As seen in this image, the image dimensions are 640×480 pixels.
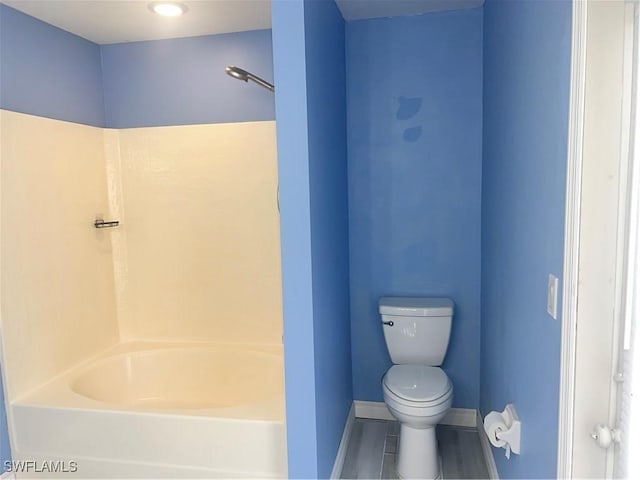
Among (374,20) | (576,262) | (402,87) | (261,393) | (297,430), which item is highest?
(374,20)

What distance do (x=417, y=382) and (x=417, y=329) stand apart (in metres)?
0.33

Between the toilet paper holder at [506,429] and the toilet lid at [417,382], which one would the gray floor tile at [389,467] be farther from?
the toilet paper holder at [506,429]

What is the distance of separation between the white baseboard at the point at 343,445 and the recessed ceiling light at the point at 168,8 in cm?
241

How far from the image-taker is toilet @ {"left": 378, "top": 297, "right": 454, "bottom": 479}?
2.11 meters

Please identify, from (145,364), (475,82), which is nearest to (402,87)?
(475,82)

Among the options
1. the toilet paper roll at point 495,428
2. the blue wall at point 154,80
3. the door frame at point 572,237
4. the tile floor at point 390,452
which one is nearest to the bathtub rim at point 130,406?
the tile floor at point 390,452

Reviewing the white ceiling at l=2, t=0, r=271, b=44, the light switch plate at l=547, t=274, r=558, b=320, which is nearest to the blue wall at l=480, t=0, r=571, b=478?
the light switch plate at l=547, t=274, r=558, b=320

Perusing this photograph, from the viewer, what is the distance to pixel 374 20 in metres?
2.53

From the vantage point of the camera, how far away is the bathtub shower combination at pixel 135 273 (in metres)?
2.25

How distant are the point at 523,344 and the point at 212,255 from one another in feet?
6.40

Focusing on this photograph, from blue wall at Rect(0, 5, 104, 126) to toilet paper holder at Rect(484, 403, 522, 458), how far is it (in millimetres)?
2650

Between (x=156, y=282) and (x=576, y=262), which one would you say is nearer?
(x=576, y=262)

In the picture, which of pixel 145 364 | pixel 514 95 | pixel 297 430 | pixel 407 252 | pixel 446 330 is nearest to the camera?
pixel 514 95

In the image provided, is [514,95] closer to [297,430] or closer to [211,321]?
[297,430]
